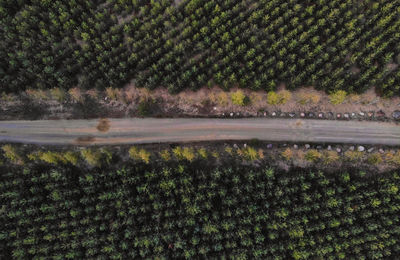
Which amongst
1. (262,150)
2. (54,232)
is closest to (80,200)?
(54,232)

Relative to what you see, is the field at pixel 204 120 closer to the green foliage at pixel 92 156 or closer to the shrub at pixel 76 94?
the green foliage at pixel 92 156

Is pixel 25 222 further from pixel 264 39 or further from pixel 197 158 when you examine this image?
pixel 264 39

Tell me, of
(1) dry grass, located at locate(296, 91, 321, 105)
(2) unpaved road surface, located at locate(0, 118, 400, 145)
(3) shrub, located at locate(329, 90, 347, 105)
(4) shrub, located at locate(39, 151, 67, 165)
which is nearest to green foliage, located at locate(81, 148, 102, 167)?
(2) unpaved road surface, located at locate(0, 118, 400, 145)

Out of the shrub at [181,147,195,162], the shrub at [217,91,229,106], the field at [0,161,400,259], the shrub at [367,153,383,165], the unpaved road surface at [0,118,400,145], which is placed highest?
the shrub at [217,91,229,106]

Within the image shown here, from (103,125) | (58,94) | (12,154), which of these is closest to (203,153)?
(103,125)

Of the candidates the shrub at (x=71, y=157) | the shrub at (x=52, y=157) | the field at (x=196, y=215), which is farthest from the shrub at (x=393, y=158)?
the shrub at (x=52, y=157)

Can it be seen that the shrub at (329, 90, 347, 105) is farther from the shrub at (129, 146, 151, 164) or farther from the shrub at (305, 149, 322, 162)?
the shrub at (129, 146, 151, 164)
